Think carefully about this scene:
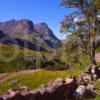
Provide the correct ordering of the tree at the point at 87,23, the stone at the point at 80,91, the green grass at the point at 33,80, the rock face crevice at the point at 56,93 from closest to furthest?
the rock face crevice at the point at 56,93, the stone at the point at 80,91, the green grass at the point at 33,80, the tree at the point at 87,23

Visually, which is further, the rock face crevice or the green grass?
the green grass

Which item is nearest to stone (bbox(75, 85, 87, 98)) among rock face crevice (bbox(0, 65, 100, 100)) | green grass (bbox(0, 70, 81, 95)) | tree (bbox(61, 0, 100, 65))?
rock face crevice (bbox(0, 65, 100, 100))

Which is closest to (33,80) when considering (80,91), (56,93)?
(80,91)

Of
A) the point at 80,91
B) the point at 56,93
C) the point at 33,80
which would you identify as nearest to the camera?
the point at 56,93

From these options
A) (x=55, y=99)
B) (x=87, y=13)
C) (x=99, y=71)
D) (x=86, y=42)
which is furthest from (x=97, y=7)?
(x=55, y=99)

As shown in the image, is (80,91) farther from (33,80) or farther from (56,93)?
(33,80)

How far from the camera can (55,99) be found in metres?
20.5

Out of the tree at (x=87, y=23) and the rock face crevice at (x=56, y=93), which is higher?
the tree at (x=87, y=23)

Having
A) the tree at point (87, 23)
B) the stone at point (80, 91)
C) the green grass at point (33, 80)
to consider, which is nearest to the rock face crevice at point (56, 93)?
the stone at point (80, 91)

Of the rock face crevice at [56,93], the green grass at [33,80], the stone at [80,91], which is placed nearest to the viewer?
the rock face crevice at [56,93]

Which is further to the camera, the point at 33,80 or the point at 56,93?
the point at 33,80

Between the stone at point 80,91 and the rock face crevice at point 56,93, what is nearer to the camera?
the rock face crevice at point 56,93

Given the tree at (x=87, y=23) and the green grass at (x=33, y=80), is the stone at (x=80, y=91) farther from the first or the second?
the tree at (x=87, y=23)

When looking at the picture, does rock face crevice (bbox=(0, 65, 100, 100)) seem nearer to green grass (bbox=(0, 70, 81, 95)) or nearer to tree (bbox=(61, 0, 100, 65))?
green grass (bbox=(0, 70, 81, 95))
